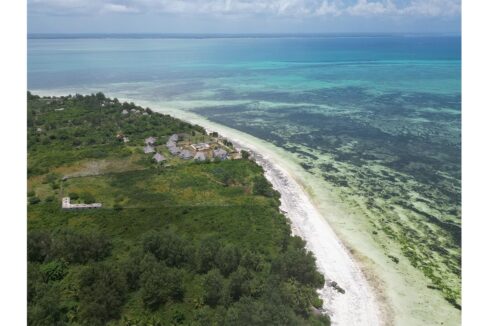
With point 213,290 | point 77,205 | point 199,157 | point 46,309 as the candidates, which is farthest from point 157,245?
point 199,157

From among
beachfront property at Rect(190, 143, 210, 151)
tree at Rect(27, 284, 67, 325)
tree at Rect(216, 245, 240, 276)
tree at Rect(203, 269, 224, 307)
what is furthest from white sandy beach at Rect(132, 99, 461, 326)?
tree at Rect(27, 284, 67, 325)

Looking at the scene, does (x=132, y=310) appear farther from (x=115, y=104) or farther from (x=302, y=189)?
(x=115, y=104)

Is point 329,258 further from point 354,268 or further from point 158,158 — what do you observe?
point 158,158

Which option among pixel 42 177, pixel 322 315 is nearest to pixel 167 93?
pixel 42 177

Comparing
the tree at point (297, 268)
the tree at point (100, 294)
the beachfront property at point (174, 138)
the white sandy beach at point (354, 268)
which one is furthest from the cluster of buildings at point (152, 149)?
the tree at point (297, 268)

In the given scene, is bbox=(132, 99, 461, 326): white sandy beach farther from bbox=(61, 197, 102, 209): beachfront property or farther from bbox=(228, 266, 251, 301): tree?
bbox=(61, 197, 102, 209): beachfront property

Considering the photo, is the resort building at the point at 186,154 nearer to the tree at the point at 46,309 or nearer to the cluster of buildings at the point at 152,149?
the cluster of buildings at the point at 152,149
